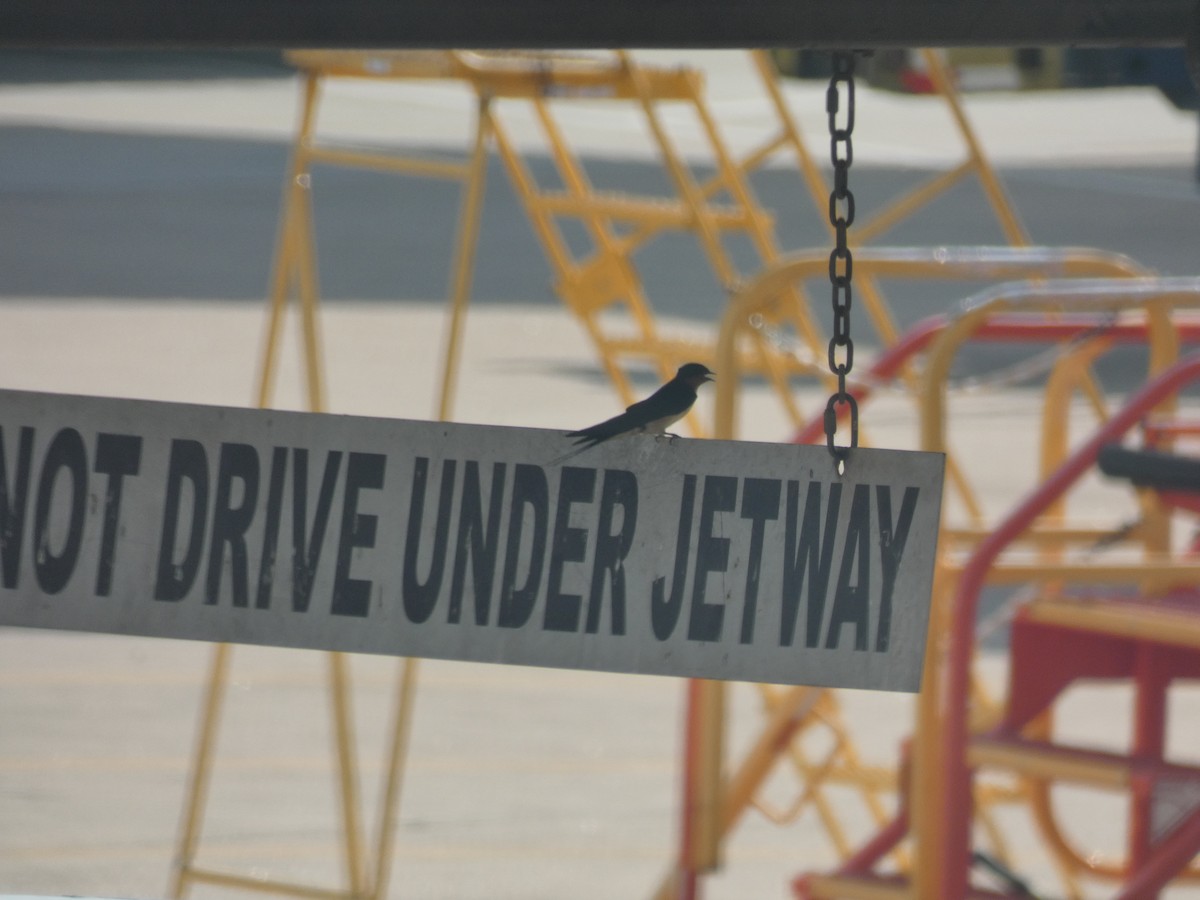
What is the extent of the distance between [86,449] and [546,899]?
3.82 m

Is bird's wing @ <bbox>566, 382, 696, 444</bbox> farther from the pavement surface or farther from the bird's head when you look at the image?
the pavement surface

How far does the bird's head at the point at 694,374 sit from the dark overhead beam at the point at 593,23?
771 millimetres

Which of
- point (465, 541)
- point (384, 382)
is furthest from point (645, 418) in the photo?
point (384, 382)

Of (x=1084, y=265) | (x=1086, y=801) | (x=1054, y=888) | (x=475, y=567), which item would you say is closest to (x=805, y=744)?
(x=1086, y=801)

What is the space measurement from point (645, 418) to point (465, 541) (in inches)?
11.8

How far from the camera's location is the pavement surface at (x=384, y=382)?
21.7 feet

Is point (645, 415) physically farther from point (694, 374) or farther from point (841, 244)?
point (694, 374)

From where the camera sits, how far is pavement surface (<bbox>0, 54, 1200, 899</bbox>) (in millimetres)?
6602

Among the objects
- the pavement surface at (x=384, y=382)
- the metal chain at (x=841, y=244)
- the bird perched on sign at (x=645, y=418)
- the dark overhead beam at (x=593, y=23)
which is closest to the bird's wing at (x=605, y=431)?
the bird perched on sign at (x=645, y=418)

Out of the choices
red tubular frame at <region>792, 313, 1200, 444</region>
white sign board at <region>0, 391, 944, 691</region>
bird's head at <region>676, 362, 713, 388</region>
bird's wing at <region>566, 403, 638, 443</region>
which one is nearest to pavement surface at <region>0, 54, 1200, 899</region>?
red tubular frame at <region>792, 313, 1200, 444</region>

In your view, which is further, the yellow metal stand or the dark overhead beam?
the yellow metal stand

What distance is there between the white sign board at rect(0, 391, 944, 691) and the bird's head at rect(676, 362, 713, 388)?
0.57m

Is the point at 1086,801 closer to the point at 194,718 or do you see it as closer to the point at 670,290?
the point at 194,718

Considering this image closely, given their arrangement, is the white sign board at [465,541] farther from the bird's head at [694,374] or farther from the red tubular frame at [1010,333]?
the red tubular frame at [1010,333]
